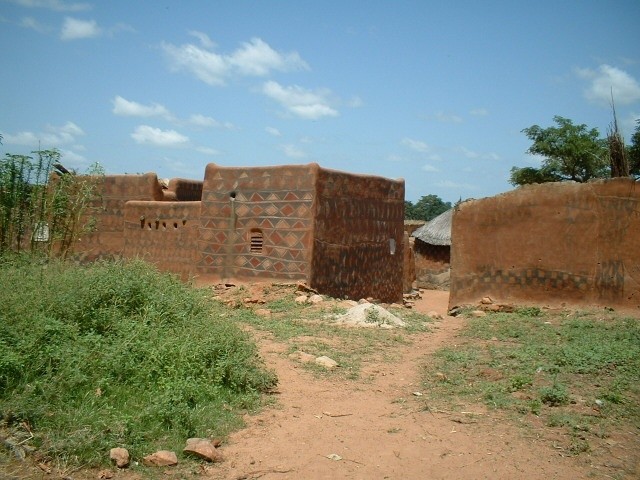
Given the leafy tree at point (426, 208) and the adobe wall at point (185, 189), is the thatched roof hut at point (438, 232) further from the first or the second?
the leafy tree at point (426, 208)

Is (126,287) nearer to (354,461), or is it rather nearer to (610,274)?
(354,461)

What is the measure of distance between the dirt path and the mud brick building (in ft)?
18.3

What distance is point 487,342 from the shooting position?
296 inches

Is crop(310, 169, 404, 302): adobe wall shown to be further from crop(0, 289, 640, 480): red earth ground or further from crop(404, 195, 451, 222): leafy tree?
crop(404, 195, 451, 222): leafy tree

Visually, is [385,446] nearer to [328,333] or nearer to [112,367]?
[112,367]

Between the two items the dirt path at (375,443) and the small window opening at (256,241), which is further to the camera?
the small window opening at (256,241)

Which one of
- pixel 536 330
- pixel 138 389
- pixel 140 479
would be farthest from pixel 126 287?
pixel 536 330

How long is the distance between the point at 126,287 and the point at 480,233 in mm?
6732

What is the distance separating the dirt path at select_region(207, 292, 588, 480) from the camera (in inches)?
147

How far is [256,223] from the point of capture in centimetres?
1135

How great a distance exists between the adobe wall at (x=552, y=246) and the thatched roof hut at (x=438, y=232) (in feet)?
37.4

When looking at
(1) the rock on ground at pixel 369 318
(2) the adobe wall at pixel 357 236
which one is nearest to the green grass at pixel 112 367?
(1) the rock on ground at pixel 369 318

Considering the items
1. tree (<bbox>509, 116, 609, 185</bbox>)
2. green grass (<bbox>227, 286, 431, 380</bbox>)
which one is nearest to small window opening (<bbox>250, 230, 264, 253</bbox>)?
green grass (<bbox>227, 286, 431, 380</bbox>)

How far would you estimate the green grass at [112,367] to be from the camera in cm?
374
